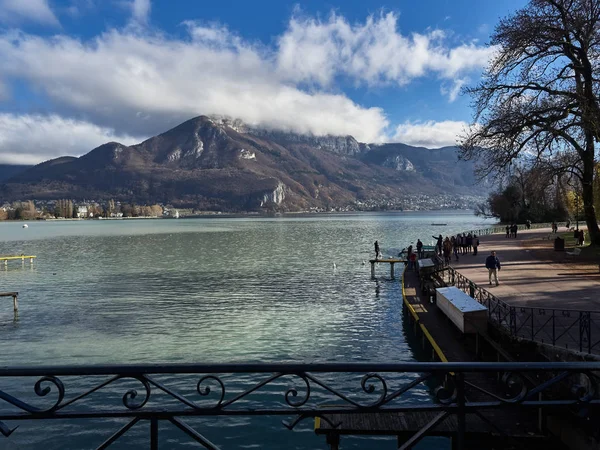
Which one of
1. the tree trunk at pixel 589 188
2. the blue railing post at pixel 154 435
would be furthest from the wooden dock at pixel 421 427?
the tree trunk at pixel 589 188

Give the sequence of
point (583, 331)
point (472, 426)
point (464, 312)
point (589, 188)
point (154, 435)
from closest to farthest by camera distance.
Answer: point (154, 435) < point (472, 426) < point (583, 331) < point (464, 312) < point (589, 188)

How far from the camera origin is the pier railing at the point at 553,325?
495 inches

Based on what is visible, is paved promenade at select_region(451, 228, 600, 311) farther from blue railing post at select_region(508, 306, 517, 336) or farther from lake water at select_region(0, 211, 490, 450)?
lake water at select_region(0, 211, 490, 450)

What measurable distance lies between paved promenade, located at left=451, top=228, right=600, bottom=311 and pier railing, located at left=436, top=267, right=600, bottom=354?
A: 1519 millimetres

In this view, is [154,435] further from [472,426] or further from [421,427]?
[472,426]

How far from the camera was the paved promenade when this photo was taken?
18656 mm

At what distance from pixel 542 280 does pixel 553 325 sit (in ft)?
42.7

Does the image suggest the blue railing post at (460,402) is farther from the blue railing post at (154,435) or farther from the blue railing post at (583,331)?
the blue railing post at (583,331)

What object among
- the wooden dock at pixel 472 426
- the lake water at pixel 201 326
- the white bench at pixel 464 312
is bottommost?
the lake water at pixel 201 326

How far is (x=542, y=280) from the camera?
2422cm

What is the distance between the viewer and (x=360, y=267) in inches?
1891

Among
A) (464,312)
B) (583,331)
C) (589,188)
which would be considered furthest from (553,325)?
(589,188)

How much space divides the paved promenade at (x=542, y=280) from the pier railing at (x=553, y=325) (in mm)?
1519

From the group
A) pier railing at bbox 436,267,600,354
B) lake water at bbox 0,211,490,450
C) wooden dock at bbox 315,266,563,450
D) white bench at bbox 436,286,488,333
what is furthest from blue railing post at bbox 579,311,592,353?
lake water at bbox 0,211,490,450
